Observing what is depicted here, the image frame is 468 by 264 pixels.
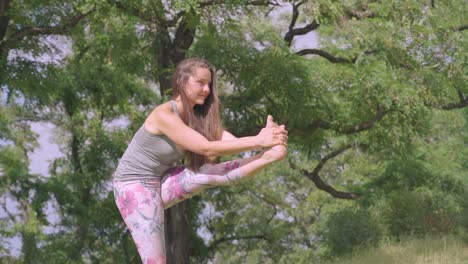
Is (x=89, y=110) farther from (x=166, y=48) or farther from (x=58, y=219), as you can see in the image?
(x=166, y=48)

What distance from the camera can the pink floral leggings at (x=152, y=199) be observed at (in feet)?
14.7

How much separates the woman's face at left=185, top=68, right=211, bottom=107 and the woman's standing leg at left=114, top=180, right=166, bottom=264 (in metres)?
0.57

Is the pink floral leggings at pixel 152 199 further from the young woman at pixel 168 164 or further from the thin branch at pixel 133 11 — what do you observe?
the thin branch at pixel 133 11

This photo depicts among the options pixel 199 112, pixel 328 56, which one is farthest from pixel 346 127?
pixel 199 112

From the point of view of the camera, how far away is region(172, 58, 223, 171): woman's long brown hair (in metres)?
4.50

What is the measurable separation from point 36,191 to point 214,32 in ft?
25.1

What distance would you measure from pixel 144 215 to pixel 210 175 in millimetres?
468

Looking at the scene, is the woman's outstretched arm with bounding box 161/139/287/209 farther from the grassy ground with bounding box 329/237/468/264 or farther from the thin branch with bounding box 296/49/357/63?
the thin branch with bounding box 296/49/357/63

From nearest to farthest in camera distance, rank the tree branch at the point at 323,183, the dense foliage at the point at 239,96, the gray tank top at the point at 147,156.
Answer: the gray tank top at the point at 147,156, the dense foliage at the point at 239,96, the tree branch at the point at 323,183

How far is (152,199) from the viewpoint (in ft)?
14.8

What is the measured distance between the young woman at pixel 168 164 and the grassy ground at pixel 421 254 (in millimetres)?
5161

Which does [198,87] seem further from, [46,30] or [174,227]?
[174,227]

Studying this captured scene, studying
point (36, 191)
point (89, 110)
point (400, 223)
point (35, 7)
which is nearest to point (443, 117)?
point (400, 223)

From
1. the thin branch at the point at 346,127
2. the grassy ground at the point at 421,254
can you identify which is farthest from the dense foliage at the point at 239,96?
the grassy ground at the point at 421,254
